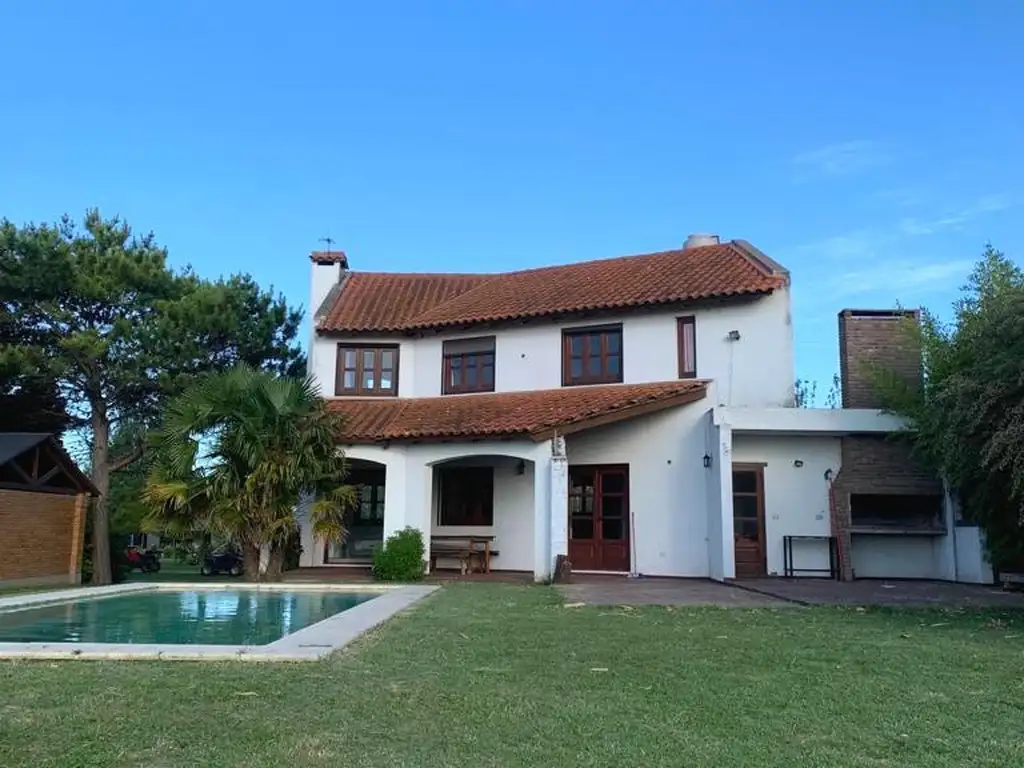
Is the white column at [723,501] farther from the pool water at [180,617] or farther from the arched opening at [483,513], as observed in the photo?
the pool water at [180,617]

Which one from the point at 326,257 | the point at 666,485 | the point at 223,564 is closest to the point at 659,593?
the point at 666,485

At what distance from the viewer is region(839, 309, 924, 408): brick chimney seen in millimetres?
17062

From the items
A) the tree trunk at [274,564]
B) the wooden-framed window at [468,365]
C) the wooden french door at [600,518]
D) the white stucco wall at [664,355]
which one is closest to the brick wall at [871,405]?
the white stucco wall at [664,355]

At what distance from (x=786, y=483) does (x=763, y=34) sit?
8.69m

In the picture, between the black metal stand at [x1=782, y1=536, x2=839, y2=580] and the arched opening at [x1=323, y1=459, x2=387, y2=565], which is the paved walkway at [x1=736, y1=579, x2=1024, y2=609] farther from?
the arched opening at [x1=323, y1=459, x2=387, y2=565]

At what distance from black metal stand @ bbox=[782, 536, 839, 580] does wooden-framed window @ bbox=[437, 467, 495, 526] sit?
21.1 feet

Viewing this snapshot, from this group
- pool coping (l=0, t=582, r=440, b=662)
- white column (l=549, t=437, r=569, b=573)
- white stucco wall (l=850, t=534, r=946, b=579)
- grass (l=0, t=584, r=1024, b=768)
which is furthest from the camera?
white stucco wall (l=850, t=534, r=946, b=579)

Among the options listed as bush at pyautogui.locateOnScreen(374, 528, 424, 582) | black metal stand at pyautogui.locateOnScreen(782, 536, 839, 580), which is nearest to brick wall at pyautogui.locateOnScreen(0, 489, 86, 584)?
bush at pyautogui.locateOnScreen(374, 528, 424, 582)

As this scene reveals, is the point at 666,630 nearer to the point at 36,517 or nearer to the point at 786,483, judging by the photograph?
the point at 786,483

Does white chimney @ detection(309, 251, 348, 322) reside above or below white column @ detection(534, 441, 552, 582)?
above

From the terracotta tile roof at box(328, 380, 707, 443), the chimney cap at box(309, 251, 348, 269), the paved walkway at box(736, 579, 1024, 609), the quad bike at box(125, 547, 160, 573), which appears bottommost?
the quad bike at box(125, 547, 160, 573)

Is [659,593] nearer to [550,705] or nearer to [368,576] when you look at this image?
[368,576]

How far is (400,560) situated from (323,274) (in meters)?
9.76

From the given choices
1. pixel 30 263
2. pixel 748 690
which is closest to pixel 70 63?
pixel 30 263
